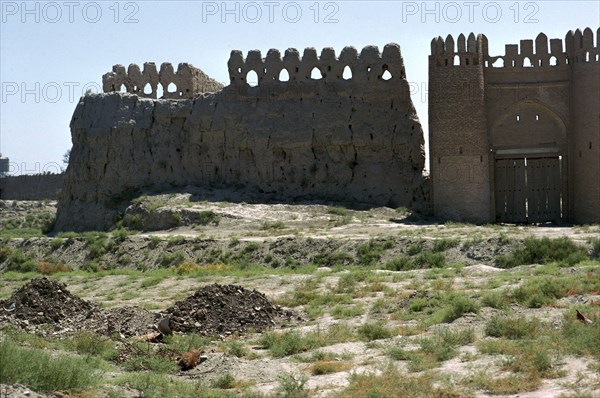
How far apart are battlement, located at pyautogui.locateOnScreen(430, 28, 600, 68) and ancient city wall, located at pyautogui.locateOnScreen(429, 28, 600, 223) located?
3cm

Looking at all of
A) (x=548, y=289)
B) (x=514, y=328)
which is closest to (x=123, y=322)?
(x=514, y=328)

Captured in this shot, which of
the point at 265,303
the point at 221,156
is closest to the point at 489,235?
the point at 265,303

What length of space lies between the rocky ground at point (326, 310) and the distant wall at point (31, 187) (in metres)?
25.3

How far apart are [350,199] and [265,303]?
697 inches

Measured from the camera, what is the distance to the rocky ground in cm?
1308

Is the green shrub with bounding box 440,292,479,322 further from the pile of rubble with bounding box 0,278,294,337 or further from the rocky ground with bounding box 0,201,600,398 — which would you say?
the pile of rubble with bounding box 0,278,294,337

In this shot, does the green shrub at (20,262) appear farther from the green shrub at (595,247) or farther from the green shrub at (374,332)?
the green shrub at (374,332)

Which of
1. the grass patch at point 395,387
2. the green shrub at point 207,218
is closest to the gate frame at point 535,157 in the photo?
the green shrub at point 207,218

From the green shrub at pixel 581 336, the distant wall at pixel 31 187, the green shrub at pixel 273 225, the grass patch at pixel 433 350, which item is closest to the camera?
the green shrub at pixel 581 336

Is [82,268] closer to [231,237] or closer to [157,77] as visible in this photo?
[231,237]

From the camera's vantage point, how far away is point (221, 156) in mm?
38531

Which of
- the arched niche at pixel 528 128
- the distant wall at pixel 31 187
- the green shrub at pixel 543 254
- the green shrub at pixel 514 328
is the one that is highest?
the arched niche at pixel 528 128

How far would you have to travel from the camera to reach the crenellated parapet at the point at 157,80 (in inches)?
1592

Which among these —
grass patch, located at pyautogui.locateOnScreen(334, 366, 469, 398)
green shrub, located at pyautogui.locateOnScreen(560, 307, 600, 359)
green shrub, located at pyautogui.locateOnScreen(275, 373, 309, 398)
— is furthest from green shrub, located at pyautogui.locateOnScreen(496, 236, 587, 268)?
green shrub, located at pyautogui.locateOnScreen(275, 373, 309, 398)
